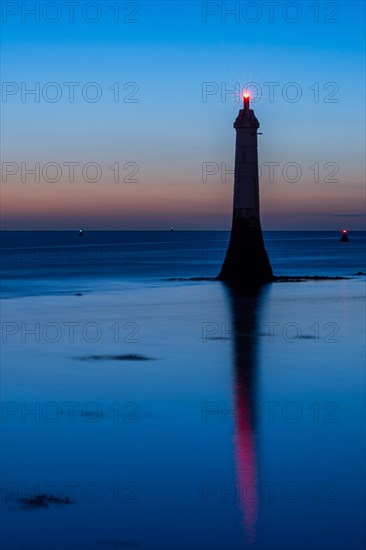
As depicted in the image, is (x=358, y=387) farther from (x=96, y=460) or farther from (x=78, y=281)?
(x=78, y=281)

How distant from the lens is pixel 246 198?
33.3 metres

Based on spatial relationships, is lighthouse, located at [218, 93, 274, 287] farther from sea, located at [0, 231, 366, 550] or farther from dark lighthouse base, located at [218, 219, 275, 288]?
sea, located at [0, 231, 366, 550]

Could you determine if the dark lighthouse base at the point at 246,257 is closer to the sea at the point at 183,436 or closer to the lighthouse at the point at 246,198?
the lighthouse at the point at 246,198

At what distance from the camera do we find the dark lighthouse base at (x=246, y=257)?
33.8 metres

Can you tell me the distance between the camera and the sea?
796 cm

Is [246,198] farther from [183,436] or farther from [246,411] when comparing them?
[183,436]

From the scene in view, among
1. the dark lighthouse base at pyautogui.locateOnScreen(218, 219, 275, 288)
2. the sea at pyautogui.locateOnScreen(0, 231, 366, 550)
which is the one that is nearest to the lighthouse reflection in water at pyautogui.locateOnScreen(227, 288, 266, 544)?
the sea at pyautogui.locateOnScreen(0, 231, 366, 550)

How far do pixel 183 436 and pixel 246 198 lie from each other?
22.7 m

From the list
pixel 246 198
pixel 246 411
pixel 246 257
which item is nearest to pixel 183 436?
pixel 246 411

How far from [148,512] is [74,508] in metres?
0.67

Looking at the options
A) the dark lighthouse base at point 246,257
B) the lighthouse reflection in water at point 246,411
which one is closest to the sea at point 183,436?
the lighthouse reflection in water at point 246,411

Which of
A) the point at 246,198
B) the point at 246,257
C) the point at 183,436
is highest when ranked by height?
the point at 246,198

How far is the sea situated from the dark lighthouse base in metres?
9.96

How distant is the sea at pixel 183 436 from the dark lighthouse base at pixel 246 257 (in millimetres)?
9960
